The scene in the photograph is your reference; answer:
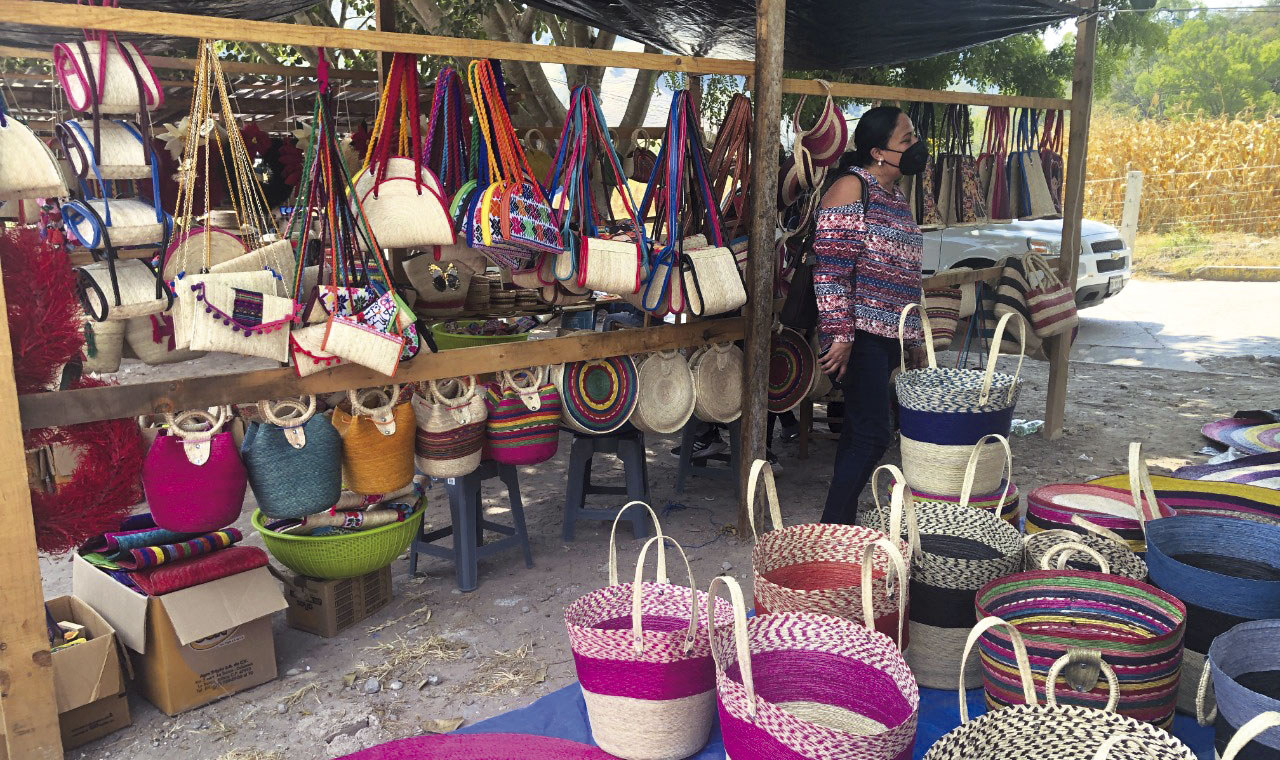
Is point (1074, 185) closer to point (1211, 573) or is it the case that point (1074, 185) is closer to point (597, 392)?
point (597, 392)

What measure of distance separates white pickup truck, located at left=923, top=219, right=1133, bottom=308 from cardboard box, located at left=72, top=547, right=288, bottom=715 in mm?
6973

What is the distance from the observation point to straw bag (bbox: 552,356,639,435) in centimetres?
380

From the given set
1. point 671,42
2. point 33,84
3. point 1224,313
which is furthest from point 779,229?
point 1224,313

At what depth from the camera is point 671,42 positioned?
5.98 metres

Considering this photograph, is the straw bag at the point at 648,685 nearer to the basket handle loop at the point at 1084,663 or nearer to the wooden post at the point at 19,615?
the basket handle loop at the point at 1084,663

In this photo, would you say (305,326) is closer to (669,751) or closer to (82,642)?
(82,642)

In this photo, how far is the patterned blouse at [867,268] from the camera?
11.7 ft

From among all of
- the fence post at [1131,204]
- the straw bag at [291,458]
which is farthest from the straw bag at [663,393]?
the fence post at [1131,204]

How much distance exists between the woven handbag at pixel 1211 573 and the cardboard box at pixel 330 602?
264cm

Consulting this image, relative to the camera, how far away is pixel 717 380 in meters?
4.15

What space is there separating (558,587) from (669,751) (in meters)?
2.06

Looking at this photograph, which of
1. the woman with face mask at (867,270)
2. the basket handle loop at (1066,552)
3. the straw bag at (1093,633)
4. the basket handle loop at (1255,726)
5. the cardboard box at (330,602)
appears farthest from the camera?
the woman with face mask at (867,270)

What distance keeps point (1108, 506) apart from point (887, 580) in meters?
1.04

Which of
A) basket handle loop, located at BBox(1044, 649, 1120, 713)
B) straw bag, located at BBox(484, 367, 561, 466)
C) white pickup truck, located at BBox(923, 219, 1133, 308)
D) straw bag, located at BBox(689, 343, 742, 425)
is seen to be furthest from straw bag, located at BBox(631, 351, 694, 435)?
white pickup truck, located at BBox(923, 219, 1133, 308)
